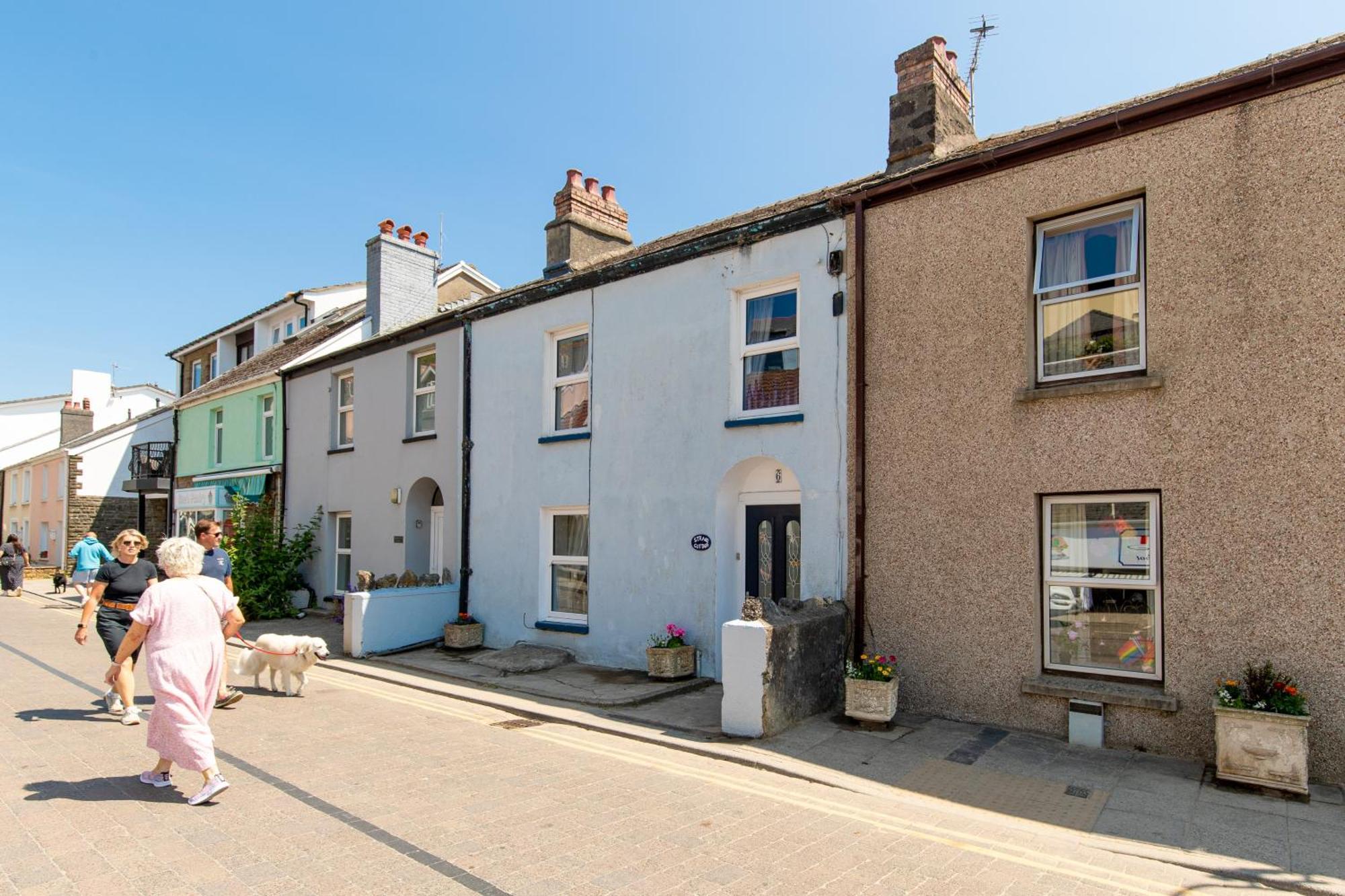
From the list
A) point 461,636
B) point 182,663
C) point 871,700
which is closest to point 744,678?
point 871,700

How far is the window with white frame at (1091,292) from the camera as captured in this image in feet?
24.6

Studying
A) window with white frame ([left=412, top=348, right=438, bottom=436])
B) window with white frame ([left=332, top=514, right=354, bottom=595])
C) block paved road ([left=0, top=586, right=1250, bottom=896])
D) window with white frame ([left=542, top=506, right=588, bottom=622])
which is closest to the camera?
block paved road ([left=0, top=586, right=1250, bottom=896])

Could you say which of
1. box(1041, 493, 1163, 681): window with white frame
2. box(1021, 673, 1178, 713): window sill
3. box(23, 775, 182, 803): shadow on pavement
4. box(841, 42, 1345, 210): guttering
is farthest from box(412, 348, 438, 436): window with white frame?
box(1021, 673, 1178, 713): window sill

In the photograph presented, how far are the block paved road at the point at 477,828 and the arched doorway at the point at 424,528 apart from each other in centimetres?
761

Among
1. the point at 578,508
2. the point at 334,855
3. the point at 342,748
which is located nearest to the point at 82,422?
the point at 578,508

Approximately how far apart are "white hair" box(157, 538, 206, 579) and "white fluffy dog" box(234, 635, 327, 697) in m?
3.43

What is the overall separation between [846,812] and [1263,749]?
3.09 m

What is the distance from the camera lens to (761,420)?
9.73 meters

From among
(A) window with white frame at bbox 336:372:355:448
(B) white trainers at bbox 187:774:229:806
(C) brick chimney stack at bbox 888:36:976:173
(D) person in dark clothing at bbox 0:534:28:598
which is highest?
(C) brick chimney stack at bbox 888:36:976:173

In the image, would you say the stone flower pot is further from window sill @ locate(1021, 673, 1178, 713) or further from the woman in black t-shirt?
the woman in black t-shirt

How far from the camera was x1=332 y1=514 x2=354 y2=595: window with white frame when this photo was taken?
17375mm

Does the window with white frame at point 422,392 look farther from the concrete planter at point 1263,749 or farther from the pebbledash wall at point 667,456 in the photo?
the concrete planter at point 1263,749

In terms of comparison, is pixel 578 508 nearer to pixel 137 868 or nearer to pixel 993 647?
pixel 993 647

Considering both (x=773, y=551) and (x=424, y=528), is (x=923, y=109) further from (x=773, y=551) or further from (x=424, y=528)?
(x=424, y=528)
